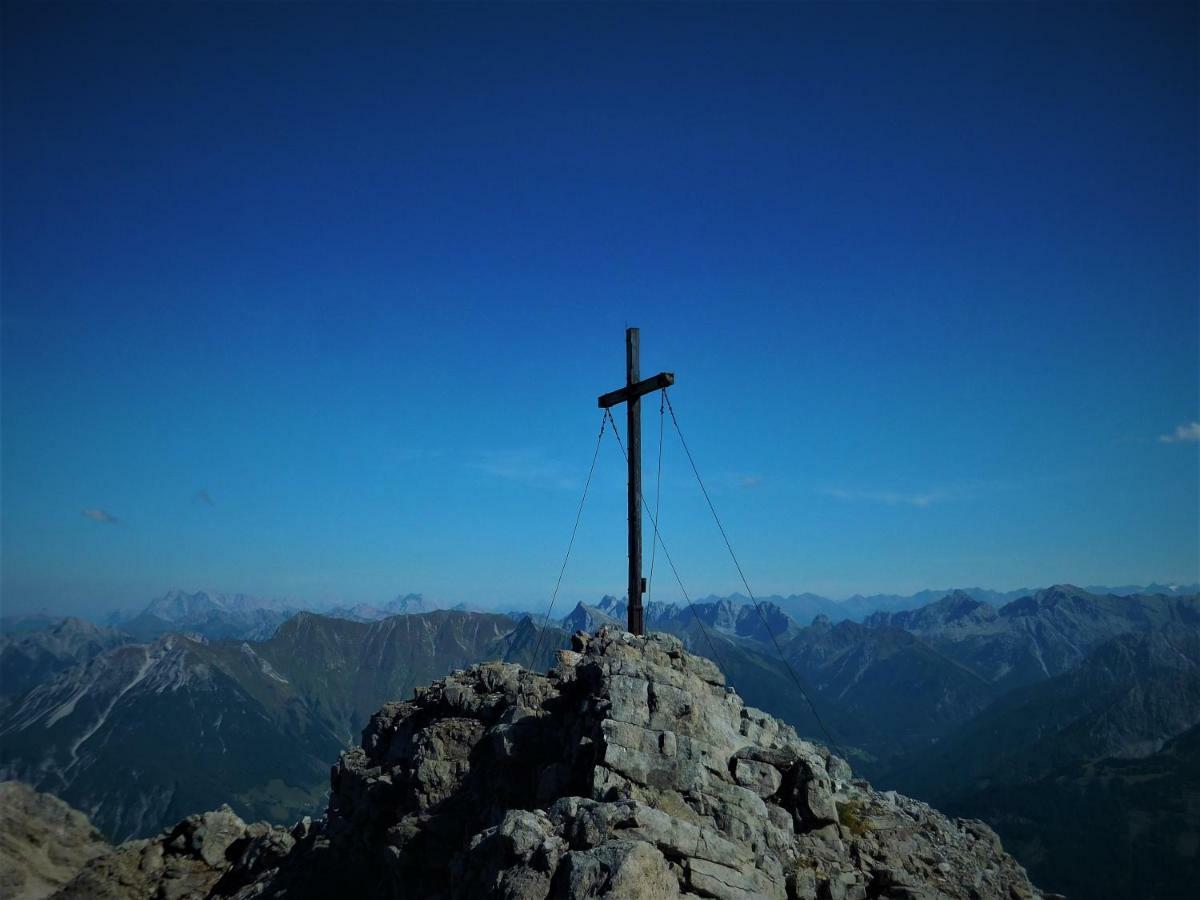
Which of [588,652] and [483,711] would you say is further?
[588,652]

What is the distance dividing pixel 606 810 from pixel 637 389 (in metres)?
16.1

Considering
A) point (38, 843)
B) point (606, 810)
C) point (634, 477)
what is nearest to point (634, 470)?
point (634, 477)

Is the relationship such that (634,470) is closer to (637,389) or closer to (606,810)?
(637,389)

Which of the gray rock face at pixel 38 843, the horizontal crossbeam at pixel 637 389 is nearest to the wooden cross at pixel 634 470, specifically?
the horizontal crossbeam at pixel 637 389

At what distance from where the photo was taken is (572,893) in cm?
1349

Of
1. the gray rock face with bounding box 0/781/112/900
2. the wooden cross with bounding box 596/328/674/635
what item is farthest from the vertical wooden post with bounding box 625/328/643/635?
the gray rock face with bounding box 0/781/112/900

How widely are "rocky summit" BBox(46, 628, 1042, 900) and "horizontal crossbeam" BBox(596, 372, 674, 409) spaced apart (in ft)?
30.4

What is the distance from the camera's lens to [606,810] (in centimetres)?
1595

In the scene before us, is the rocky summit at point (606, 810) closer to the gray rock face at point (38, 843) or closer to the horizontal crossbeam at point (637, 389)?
the horizontal crossbeam at point (637, 389)

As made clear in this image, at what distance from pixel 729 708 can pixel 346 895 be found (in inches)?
548

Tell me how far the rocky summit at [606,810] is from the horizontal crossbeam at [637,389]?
926 centimetres

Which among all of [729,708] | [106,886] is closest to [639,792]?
[729,708]

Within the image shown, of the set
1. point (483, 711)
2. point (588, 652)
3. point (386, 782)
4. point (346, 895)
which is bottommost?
point (346, 895)

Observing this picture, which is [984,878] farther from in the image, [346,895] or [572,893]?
[346,895]
